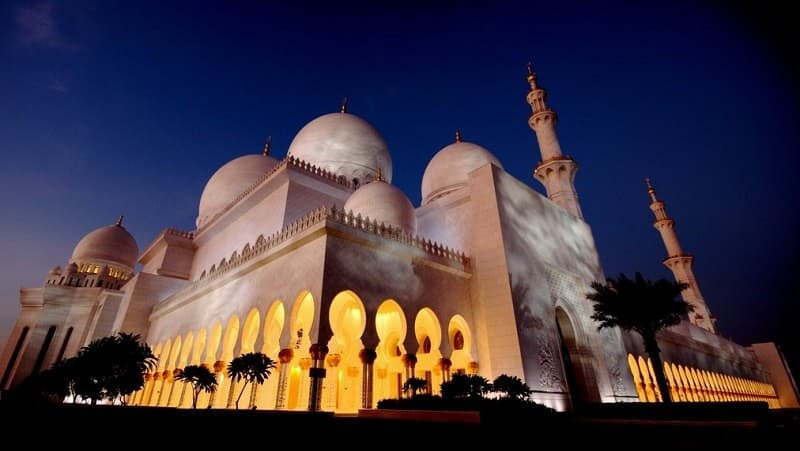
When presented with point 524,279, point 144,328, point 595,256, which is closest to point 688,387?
point 595,256

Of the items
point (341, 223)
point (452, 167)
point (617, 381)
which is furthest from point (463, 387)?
point (452, 167)

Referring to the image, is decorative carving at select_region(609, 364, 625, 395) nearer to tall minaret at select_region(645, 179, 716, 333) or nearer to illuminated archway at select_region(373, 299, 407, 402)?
illuminated archway at select_region(373, 299, 407, 402)

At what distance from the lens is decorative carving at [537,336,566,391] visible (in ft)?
29.1

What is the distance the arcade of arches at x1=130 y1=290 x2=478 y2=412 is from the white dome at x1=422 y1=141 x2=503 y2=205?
5632 mm

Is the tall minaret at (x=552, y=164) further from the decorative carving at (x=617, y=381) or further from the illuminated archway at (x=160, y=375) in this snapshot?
the illuminated archway at (x=160, y=375)

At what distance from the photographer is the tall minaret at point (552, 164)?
1505 centimetres

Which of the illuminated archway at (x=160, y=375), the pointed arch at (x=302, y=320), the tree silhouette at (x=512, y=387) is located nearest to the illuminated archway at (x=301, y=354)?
the pointed arch at (x=302, y=320)

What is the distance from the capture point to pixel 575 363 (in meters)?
10.9

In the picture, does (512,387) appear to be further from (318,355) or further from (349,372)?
(349,372)

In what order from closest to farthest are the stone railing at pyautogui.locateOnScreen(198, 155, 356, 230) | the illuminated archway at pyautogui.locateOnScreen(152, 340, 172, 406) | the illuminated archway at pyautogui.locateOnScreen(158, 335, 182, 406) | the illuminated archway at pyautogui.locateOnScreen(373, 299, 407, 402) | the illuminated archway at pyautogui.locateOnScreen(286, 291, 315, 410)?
the illuminated archway at pyautogui.locateOnScreen(286, 291, 315, 410), the illuminated archway at pyautogui.locateOnScreen(373, 299, 407, 402), the illuminated archway at pyautogui.locateOnScreen(158, 335, 182, 406), the illuminated archway at pyautogui.locateOnScreen(152, 340, 172, 406), the stone railing at pyautogui.locateOnScreen(198, 155, 356, 230)

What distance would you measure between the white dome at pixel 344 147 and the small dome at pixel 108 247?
9817 mm

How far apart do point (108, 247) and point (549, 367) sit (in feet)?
63.7

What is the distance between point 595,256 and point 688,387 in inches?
351

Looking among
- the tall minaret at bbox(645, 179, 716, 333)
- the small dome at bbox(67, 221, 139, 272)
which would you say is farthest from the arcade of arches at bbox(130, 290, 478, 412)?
the tall minaret at bbox(645, 179, 716, 333)
